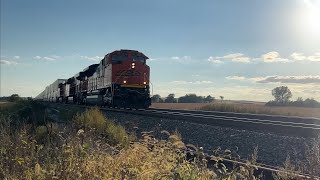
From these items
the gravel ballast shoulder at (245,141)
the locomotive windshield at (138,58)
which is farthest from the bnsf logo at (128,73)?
the gravel ballast shoulder at (245,141)

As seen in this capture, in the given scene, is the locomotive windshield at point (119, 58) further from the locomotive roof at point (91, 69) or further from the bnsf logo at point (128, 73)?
the locomotive roof at point (91, 69)

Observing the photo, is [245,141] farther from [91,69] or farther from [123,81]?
[91,69]

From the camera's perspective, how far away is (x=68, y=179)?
14.5ft

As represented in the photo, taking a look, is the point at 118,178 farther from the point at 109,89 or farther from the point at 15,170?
the point at 109,89

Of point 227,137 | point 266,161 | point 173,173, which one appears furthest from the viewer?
point 227,137

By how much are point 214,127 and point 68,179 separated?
8745mm

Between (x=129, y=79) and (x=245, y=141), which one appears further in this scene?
(x=129, y=79)

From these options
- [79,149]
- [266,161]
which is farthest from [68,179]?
[266,161]

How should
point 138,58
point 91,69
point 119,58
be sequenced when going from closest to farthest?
1. point 119,58
2. point 138,58
3. point 91,69

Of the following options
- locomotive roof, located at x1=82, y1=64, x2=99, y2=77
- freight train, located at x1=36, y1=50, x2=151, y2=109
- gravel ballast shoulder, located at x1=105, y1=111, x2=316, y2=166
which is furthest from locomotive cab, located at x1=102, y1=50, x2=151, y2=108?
gravel ballast shoulder, located at x1=105, y1=111, x2=316, y2=166

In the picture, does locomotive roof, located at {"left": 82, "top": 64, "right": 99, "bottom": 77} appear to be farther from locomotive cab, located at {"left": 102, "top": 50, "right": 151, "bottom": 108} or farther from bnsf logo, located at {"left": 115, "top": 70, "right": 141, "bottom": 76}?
bnsf logo, located at {"left": 115, "top": 70, "right": 141, "bottom": 76}

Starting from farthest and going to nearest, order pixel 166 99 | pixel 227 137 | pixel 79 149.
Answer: pixel 166 99 → pixel 227 137 → pixel 79 149

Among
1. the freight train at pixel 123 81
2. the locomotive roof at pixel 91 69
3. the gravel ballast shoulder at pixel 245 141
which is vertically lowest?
the gravel ballast shoulder at pixel 245 141

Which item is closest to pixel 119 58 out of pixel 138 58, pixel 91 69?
pixel 138 58
